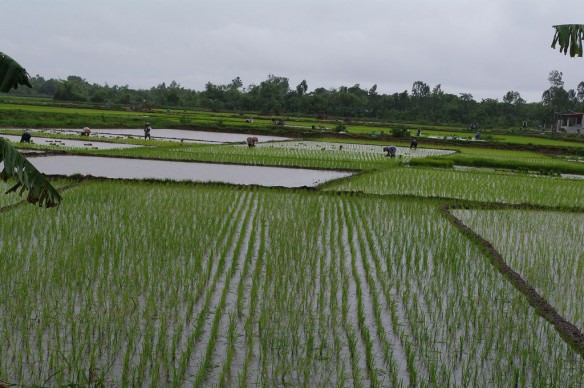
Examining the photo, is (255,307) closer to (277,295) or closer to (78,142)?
(277,295)

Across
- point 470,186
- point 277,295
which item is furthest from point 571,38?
point 470,186

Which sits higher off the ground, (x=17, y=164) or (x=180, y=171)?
(x=17, y=164)

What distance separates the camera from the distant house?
40281 mm

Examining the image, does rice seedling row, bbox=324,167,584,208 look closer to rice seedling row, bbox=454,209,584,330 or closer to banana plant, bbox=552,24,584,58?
rice seedling row, bbox=454,209,584,330

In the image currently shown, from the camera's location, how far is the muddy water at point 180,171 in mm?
10828

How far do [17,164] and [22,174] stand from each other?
2.2 inches

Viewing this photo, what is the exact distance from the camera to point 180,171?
11.9 metres

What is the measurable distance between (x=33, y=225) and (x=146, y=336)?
332 cm

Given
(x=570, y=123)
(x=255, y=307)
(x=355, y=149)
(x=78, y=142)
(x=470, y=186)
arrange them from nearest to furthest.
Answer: (x=255, y=307) < (x=470, y=186) < (x=78, y=142) < (x=355, y=149) < (x=570, y=123)

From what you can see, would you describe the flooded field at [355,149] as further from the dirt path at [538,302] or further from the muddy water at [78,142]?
the dirt path at [538,302]

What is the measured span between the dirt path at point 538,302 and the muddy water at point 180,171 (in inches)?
198

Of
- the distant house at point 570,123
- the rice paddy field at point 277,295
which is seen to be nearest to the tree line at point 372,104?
the distant house at point 570,123

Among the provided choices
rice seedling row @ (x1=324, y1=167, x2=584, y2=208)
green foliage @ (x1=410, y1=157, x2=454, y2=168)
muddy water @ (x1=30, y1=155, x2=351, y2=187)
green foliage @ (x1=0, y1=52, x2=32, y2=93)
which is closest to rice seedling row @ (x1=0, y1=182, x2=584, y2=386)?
green foliage @ (x1=0, y1=52, x2=32, y2=93)

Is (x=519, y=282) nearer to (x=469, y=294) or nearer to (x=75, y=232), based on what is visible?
(x=469, y=294)
